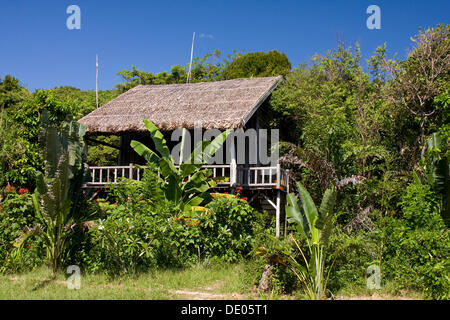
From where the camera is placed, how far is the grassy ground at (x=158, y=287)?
6.94 metres

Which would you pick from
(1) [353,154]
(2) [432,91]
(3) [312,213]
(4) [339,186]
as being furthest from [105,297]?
(2) [432,91]

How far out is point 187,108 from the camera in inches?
544

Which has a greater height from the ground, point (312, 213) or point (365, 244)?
point (312, 213)

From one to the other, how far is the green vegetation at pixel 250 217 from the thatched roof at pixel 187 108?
4.32 feet

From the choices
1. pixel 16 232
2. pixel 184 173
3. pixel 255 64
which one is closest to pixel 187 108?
pixel 184 173

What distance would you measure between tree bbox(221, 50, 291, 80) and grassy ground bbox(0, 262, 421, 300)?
55.0 feet

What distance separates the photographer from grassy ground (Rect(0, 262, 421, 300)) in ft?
22.8

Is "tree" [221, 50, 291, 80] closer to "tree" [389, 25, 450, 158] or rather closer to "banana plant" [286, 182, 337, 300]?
"tree" [389, 25, 450, 158]

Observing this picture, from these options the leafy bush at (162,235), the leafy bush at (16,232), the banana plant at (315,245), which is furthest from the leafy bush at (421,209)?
the leafy bush at (16,232)

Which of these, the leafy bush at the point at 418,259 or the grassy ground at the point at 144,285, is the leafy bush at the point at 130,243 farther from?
the leafy bush at the point at 418,259

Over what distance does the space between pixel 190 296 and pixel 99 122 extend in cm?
829

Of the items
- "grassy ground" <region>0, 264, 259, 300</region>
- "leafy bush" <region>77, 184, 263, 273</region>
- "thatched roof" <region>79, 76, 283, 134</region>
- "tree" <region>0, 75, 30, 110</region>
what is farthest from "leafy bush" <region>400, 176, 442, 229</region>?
"tree" <region>0, 75, 30, 110</region>

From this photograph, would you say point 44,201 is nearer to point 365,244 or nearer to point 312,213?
point 312,213
